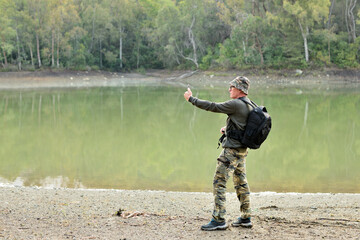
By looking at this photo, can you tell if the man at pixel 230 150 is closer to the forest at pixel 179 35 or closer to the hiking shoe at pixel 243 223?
the hiking shoe at pixel 243 223

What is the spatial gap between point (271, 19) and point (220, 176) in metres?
40.0

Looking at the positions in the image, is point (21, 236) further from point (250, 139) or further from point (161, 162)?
point (161, 162)

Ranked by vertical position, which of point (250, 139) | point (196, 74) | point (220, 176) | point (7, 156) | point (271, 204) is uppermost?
point (250, 139)

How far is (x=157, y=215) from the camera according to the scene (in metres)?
5.43

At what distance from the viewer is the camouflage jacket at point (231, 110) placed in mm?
4547

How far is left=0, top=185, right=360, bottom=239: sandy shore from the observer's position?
4684 millimetres

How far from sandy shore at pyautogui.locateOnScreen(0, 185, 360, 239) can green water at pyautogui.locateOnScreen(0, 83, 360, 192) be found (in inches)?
60.3

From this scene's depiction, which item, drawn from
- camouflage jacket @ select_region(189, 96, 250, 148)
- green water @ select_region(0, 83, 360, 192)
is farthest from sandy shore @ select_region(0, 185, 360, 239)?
green water @ select_region(0, 83, 360, 192)

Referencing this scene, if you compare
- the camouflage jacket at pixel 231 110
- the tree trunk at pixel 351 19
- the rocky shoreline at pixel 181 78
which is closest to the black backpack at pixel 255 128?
the camouflage jacket at pixel 231 110

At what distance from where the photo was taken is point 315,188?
316 inches

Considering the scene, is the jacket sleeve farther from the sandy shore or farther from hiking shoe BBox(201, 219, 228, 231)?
the sandy shore

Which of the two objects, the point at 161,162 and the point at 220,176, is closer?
the point at 220,176

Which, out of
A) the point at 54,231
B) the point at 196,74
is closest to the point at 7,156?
the point at 54,231

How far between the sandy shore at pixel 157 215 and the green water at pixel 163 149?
1.53 m
